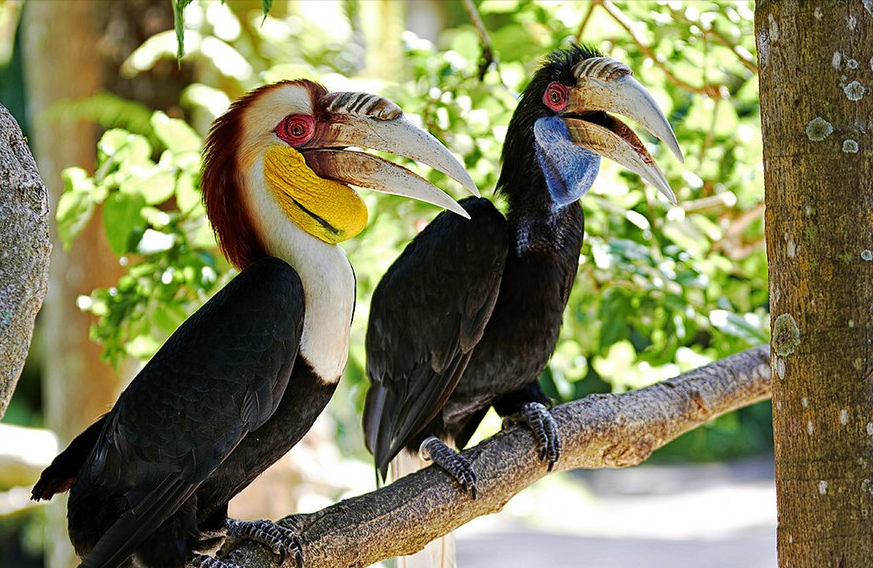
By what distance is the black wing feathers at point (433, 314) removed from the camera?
2.48 m

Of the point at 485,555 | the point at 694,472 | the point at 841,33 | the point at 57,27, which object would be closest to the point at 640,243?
the point at 841,33

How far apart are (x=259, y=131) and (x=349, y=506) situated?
802 mm

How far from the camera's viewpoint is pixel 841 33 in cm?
150

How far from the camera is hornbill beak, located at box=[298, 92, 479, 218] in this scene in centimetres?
207

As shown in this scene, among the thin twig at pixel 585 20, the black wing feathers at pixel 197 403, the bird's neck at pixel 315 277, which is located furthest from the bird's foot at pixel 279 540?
the thin twig at pixel 585 20

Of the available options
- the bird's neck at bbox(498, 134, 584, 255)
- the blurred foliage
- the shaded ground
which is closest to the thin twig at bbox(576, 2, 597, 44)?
the blurred foliage

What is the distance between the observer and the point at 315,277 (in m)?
2.07

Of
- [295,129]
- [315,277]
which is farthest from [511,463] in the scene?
[295,129]

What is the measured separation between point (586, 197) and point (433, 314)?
2.60 feet

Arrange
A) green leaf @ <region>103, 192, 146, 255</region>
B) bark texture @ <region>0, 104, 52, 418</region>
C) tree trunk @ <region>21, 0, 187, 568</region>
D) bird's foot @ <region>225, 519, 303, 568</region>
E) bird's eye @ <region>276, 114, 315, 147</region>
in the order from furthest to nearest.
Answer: tree trunk @ <region>21, 0, 187, 568</region> → green leaf @ <region>103, 192, 146, 255</region> → bird's eye @ <region>276, 114, 315, 147</region> → bird's foot @ <region>225, 519, 303, 568</region> → bark texture @ <region>0, 104, 52, 418</region>

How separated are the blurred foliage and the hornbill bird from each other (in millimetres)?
569

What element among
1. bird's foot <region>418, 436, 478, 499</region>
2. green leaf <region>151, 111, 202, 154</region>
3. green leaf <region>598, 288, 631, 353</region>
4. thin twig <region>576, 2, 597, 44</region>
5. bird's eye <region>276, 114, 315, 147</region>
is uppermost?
thin twig <region>576, 2, 597, 44</region>

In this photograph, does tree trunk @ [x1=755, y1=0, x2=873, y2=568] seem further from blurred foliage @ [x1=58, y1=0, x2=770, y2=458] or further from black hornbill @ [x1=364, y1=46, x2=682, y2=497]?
blurred foliage @ [x1=58, y1=0, x2=770, y2=458]

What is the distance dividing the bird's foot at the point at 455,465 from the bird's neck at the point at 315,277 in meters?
0.40
